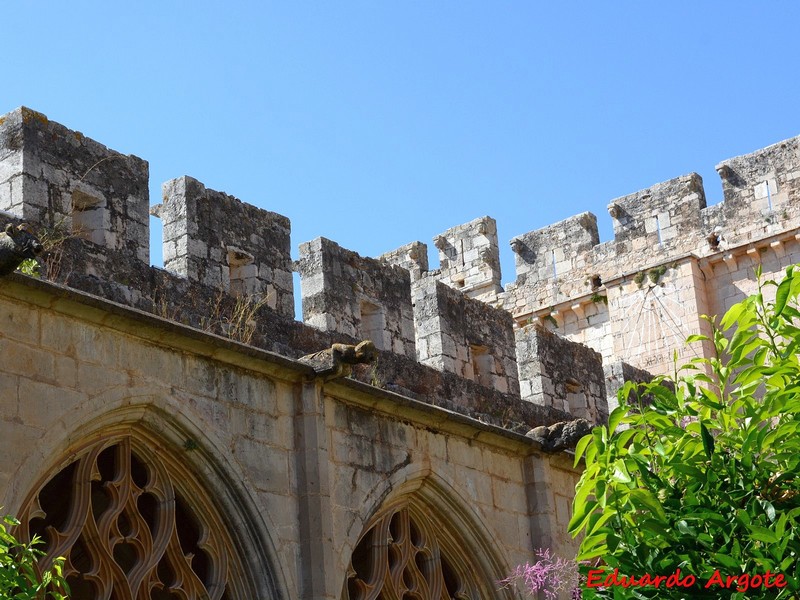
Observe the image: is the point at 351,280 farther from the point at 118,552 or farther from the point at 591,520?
the point at 591,520

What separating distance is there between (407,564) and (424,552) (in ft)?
1.00

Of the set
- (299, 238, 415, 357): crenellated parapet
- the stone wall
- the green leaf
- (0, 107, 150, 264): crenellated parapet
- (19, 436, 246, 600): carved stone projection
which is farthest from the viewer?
(299, 238, 415, 357): crenellated parapet

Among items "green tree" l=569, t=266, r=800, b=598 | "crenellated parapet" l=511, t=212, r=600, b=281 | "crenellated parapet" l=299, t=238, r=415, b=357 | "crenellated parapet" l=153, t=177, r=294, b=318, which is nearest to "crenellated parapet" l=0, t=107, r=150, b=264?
"crenellated parapet" l=153, t=177, r=294, b=318

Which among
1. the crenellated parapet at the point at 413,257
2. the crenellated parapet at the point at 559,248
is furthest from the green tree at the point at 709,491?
the crenellated parapet at the point at 559,248

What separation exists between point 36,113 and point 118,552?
2.47 m

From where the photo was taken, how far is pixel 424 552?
395 inches

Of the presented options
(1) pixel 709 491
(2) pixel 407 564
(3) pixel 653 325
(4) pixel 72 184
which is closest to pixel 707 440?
(1) pixel 709 491

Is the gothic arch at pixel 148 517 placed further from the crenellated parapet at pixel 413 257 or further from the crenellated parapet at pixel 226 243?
the crenellated parapet at pixel 413 257

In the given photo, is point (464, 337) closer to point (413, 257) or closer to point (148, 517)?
point (148, 517)

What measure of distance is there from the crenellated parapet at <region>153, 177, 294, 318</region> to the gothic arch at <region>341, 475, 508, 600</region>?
1441 mm

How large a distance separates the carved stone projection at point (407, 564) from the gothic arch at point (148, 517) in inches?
36.0

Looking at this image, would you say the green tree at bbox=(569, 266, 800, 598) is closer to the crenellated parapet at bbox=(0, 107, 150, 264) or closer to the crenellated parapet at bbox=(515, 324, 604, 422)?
the crenellated parapet at bbox=(0, 107, 150, 264)

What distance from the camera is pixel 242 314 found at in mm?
9219

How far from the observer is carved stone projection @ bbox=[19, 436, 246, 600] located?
299 inches
